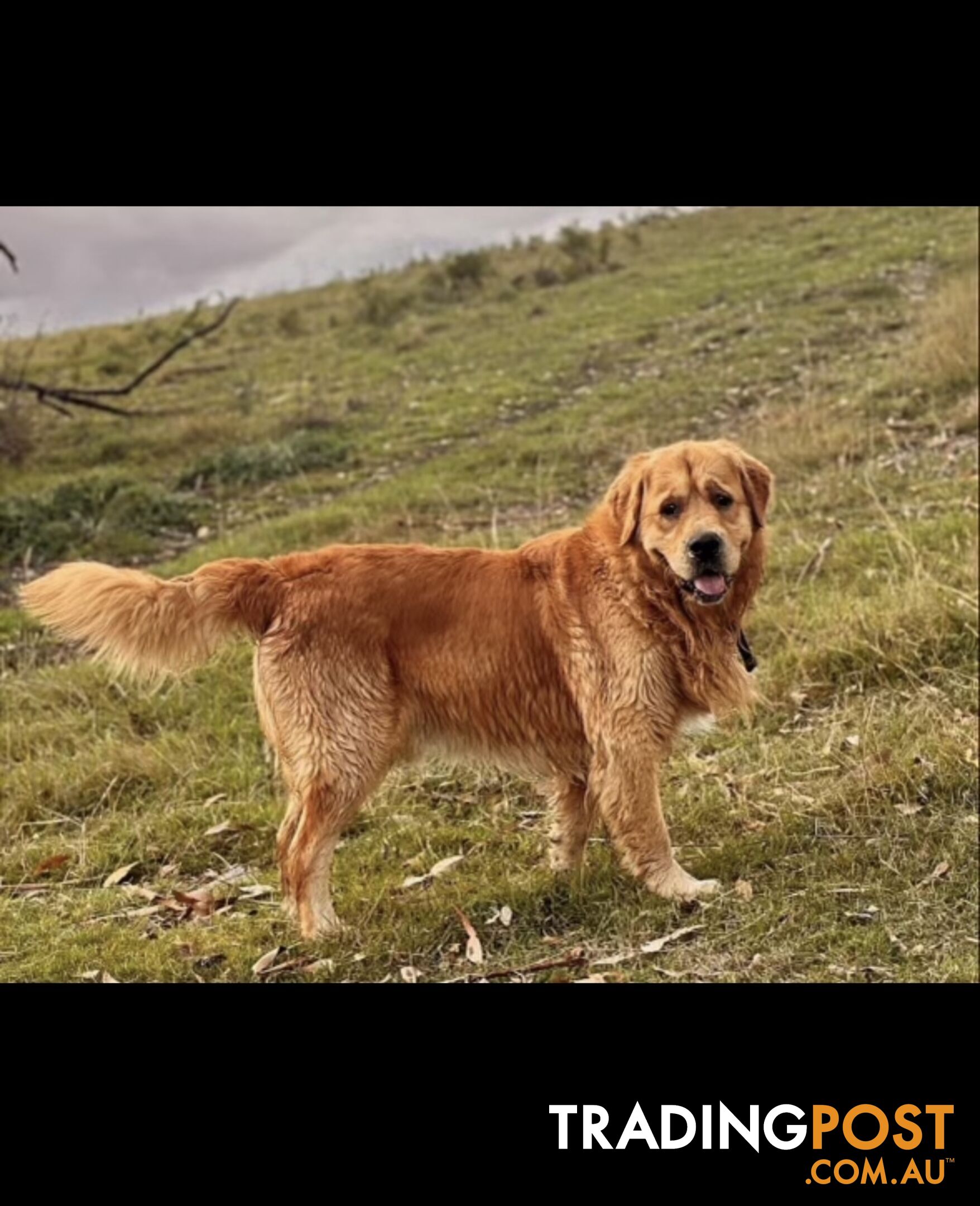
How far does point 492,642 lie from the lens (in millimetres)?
4848

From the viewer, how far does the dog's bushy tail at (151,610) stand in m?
4.52

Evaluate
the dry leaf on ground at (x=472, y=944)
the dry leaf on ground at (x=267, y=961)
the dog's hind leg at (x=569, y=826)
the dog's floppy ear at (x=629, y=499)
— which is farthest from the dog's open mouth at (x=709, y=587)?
the dry leaf on ground at (x=267, y=961)

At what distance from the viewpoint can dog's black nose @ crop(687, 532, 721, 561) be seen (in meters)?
4.60

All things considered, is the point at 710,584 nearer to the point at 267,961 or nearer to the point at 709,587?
the point at 709,587

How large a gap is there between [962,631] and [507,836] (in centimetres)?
278

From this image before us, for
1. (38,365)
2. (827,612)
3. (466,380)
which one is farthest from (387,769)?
(38,365)

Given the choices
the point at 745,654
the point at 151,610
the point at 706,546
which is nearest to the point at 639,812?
the point at 745,654

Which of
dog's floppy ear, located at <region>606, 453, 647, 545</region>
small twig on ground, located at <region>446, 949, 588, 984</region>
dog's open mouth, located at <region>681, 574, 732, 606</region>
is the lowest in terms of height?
small twig on ground, located at <region>446, 949, 588, 984</region>

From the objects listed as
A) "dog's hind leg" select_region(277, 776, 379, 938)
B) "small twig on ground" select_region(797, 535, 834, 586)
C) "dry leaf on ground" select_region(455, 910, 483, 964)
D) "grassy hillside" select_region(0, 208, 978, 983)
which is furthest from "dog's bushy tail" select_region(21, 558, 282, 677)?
"small twig on ground" select_region(797, 535, 834, 586)

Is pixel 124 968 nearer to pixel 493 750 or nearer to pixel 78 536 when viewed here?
pixel 493 750

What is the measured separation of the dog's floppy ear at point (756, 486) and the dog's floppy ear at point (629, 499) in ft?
1.28

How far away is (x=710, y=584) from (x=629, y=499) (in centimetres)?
48

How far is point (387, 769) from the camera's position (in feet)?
15.9

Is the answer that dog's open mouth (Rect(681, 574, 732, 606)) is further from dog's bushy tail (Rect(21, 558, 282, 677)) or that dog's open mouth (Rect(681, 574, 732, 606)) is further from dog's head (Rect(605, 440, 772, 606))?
dog's bushy tail (Rect(21, 558, 282, 677))
